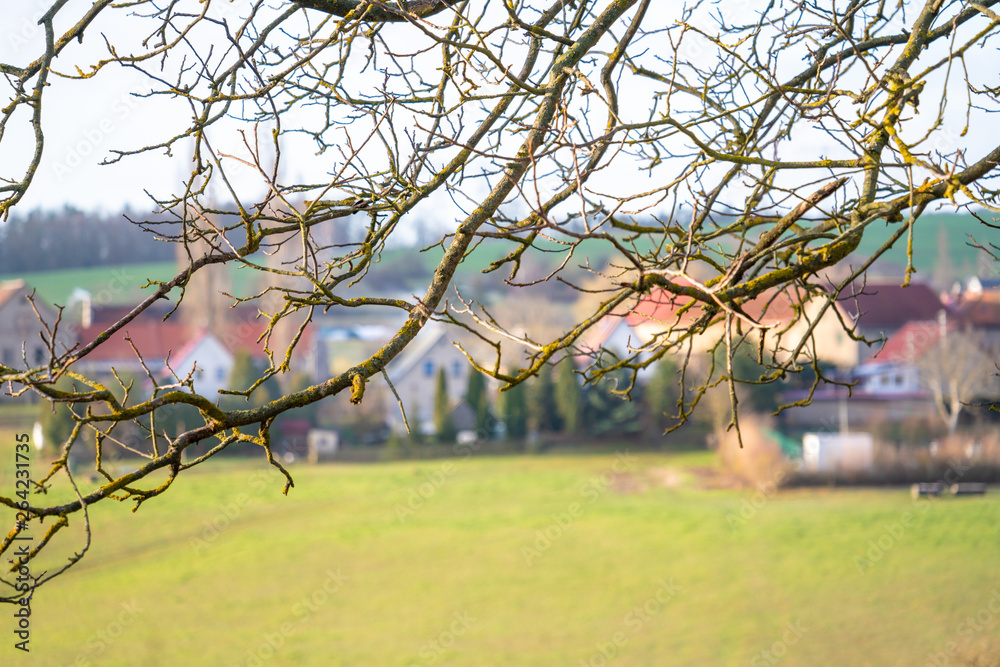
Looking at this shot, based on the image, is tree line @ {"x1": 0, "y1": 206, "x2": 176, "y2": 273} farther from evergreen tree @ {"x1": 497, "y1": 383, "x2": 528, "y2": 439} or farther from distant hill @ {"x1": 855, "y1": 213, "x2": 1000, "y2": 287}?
distant hill @ {"x1": 855, "y1": 213, "x2": 1000, "y2": 287}

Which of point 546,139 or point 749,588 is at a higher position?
point 546,139

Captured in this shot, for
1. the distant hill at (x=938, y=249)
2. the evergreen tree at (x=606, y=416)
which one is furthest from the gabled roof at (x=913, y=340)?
the distant hill at (x=938, y=249)

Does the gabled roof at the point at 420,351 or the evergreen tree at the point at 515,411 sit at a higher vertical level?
the gabled roof at the point at 420,351

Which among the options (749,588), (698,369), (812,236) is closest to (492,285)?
(698,369)

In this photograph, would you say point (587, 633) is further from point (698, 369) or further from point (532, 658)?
point (698, 369)

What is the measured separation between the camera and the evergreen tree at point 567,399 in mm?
24109

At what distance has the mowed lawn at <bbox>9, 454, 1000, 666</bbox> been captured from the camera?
14578 millimetres

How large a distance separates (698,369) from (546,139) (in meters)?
20.2

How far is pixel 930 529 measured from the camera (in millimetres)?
19484

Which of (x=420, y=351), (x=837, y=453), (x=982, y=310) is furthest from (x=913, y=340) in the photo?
(x=420, y=351)

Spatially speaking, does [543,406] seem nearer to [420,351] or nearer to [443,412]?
[443,412]

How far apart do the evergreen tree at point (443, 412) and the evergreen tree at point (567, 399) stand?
338 cm

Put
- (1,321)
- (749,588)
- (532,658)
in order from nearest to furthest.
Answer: (532,658), (749,588), (1,321)

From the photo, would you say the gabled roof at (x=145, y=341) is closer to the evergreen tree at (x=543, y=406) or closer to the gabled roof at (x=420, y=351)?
the gabled roof at (x=420, y=351)
